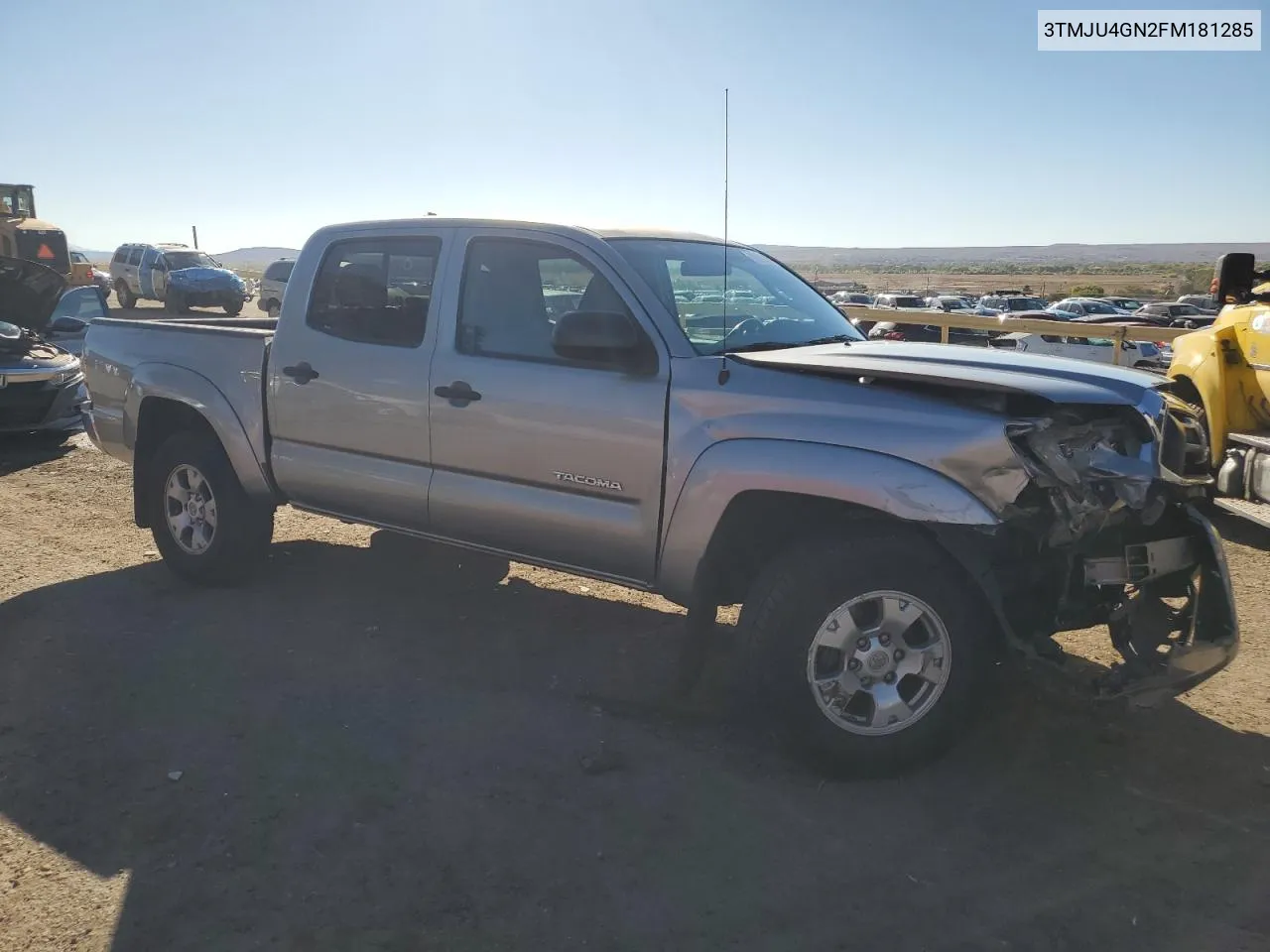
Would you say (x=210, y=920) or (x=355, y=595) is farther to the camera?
(x=355, y=595)

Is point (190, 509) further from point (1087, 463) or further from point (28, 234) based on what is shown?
point (28, 234)

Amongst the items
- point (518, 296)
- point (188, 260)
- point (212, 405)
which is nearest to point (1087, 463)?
point (518, 296)

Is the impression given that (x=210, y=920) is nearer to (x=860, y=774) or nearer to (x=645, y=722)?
(x=645, y=722)

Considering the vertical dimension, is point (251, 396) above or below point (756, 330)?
below

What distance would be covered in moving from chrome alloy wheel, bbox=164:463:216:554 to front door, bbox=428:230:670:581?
67.6 inches

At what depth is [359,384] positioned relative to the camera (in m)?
4.87

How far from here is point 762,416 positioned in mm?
3680

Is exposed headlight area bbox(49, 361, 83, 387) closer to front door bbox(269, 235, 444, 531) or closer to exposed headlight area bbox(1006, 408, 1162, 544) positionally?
front door bbox(269, 235, 444, 531)

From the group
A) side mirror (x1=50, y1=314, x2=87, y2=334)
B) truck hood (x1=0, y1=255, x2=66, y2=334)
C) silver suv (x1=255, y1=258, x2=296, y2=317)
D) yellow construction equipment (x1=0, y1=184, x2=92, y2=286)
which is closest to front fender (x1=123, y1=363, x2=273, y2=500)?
side mirror (x1=50, y1=314, x2=87, y2=334)

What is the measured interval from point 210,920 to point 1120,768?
3.13 meters

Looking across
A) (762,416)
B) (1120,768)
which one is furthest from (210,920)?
(1120,768)

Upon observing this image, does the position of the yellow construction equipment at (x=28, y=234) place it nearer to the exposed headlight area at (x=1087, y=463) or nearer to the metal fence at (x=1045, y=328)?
the metal fence at (x=1045, y=328)

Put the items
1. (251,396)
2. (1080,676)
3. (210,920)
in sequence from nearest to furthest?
(210,920), (1080,676), (251,396)

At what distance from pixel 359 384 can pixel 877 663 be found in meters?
2.78
